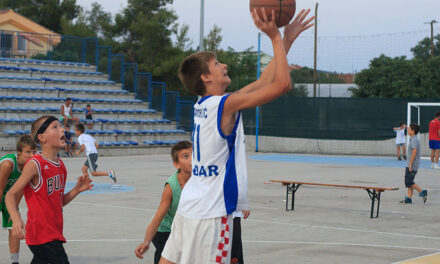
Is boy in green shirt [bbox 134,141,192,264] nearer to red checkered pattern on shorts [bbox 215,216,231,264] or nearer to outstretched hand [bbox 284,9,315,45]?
red checkered pattern on shorts [bbox 215,216,231,264]

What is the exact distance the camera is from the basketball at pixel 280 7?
4.44 m

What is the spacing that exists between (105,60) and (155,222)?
32.7 meters

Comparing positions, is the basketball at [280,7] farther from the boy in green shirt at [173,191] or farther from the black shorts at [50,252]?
the black shorts at [50,252]

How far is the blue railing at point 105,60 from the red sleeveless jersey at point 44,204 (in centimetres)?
3007

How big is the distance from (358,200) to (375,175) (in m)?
6.67

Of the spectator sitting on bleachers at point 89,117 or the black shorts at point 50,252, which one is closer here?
the black shorts at point 50,252

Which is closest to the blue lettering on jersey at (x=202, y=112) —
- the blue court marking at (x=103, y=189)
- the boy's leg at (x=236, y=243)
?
the boy's leg at (x=236, y=243)

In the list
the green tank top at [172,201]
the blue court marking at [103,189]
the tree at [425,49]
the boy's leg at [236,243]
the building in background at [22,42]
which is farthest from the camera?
the tree at [425,49]

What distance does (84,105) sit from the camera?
32.7 meters

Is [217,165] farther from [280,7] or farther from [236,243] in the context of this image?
[236,243]

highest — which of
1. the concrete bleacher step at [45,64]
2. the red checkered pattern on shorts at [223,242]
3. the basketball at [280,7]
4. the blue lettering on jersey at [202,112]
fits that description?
the concrete bleacher step at [45,64]

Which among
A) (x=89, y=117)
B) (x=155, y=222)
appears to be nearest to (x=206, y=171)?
(x=155, y=222)

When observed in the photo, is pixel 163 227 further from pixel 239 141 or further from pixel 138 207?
pixel 138 207

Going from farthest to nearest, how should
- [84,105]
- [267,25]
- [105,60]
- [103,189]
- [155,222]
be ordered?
[105,60] < [84,105] < [103,189] < [155,222] < [267,25]
